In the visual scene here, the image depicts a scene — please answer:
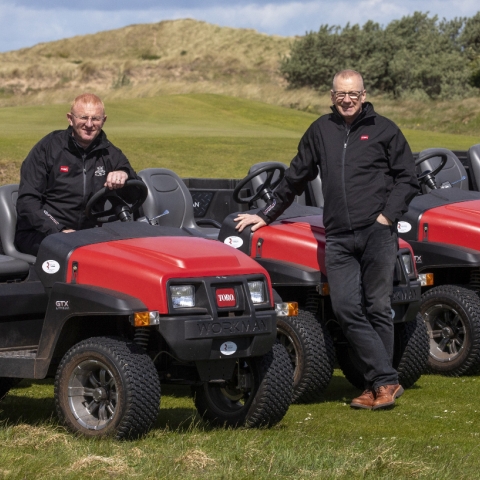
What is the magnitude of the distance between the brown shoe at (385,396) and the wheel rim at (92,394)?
5.54ft

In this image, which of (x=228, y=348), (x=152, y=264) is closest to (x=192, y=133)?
(x=152, y=264)

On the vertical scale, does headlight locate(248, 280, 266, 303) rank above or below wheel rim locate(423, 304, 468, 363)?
above

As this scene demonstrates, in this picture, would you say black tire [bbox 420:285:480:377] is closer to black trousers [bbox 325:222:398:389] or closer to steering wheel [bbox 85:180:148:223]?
black trousers [bbox 325:222:398:389]

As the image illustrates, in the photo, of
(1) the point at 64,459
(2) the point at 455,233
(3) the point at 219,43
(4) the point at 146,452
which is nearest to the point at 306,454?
(4) the point at 146,452

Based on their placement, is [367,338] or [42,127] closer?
[367,338]

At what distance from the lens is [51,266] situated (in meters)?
5.23

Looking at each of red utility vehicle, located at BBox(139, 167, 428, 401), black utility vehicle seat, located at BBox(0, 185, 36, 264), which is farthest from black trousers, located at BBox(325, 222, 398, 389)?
black utility vehicle seat, located at BBox(0, 185, 36, 264)

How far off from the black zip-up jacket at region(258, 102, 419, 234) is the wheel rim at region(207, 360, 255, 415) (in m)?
1.12

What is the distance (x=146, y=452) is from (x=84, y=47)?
3496 inches

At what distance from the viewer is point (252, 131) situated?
2892cm

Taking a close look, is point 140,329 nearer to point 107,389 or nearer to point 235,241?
point 107,389

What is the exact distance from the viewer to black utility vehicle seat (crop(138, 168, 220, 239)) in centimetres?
810

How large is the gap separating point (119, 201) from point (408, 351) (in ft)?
6.67

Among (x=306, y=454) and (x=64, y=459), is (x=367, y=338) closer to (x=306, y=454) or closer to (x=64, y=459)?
(x=306, y=454)
